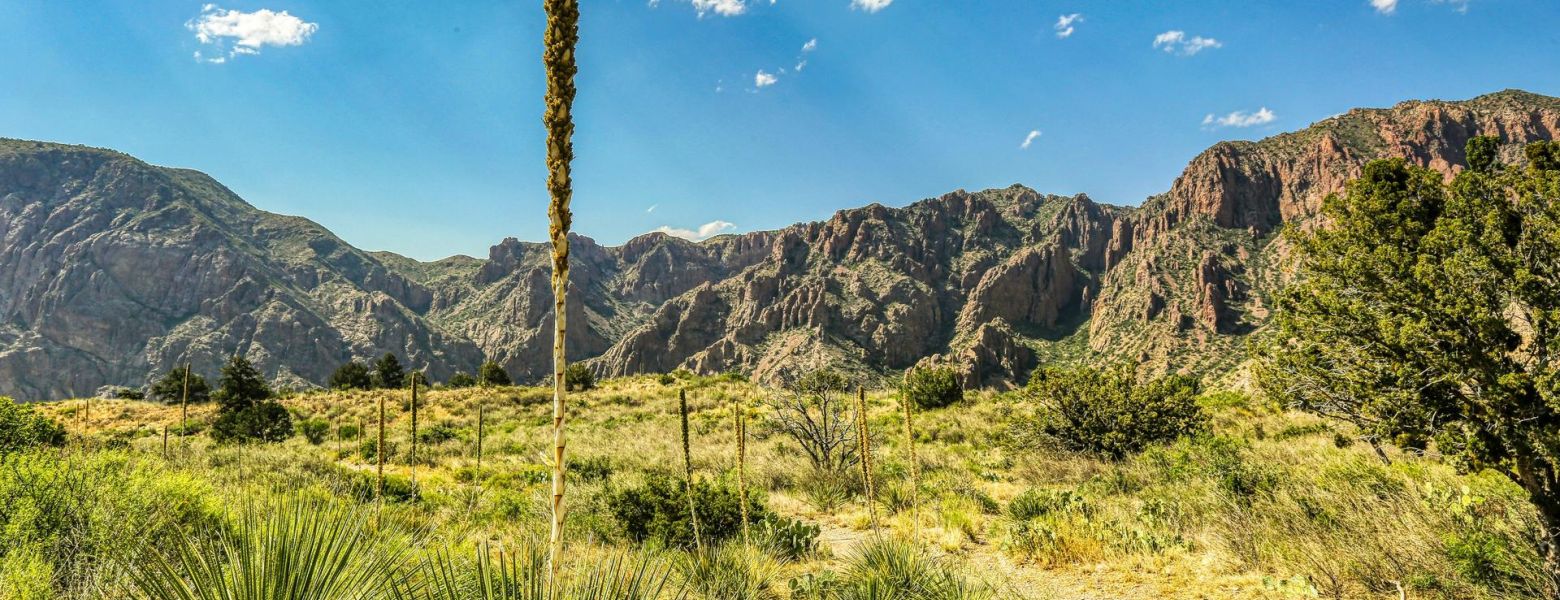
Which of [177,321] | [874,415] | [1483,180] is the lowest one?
[874,415]

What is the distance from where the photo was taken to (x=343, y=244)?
589ft

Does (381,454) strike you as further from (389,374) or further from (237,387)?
(389,374)

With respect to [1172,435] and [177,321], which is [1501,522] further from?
[177,321]

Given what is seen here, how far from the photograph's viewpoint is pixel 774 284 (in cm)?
14350

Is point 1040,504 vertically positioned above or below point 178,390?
below

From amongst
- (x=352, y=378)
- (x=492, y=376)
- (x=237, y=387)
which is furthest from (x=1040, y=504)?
(x=352, y=378)

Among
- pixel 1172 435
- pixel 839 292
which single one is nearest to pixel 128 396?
pixel 1172 435

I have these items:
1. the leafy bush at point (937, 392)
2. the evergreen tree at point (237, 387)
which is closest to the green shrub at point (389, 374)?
the evergreen tree at point (237, 387)

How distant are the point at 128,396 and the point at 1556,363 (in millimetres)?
57060

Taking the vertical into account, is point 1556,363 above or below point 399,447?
above

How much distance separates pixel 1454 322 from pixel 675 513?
901 cm

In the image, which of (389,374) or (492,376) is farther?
(389,374)

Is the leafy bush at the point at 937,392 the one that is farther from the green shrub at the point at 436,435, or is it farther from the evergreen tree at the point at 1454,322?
the evergreen tree at the point at 1454,322

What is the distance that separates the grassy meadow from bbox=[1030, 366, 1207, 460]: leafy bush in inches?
26.5
